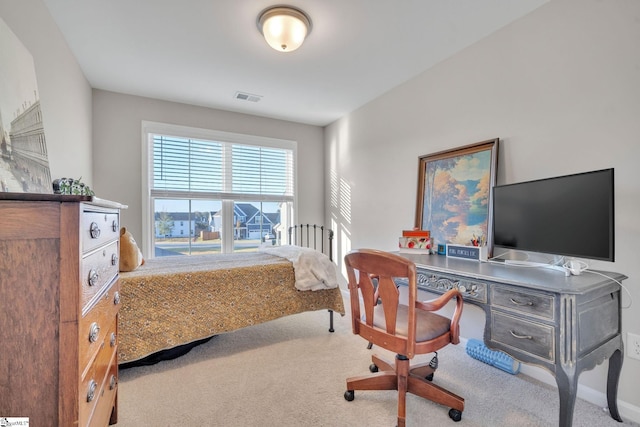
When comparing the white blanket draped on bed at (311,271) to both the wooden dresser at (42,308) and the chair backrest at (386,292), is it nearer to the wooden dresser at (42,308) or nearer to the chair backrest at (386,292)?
the chair backrest at (386,292)

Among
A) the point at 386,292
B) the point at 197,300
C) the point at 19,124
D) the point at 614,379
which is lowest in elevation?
the point at 614,379

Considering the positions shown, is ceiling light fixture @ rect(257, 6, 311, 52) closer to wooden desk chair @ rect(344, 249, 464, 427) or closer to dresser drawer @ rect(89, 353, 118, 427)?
wooden desk chair @ rect(344, 249, 464, 427)

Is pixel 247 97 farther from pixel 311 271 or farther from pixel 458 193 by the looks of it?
pixel 458 193

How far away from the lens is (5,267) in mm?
791

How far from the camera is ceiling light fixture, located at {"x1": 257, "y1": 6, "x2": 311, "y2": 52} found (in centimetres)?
202

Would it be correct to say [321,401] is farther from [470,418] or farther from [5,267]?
[5,267]

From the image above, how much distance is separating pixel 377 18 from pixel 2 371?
260 cm

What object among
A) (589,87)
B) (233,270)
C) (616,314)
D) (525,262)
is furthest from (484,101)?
(233,270)

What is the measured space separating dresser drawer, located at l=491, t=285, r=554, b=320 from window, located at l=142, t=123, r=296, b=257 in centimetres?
317

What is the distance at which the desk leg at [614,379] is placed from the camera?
5.18 ft

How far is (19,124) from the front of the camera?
155cm

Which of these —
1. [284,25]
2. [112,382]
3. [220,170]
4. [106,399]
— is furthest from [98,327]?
[220,170]

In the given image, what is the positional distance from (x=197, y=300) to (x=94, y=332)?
125 cm

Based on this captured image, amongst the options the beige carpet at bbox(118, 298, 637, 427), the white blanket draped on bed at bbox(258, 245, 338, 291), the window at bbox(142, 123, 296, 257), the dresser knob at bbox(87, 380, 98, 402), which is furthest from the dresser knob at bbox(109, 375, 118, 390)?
the window at bbox(142, 123, 296, 257)
